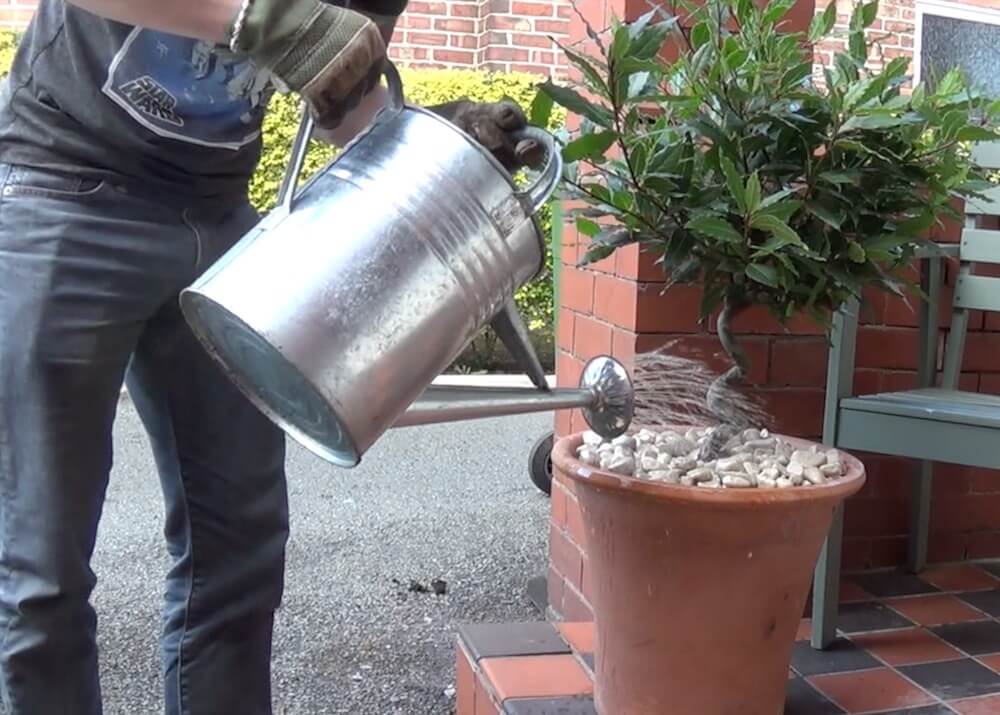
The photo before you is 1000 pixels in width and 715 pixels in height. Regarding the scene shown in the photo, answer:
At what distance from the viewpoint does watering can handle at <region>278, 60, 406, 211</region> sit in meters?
1.15

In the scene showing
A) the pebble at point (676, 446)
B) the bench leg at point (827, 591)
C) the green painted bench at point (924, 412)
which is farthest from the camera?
the bench leg at point (827, 591)

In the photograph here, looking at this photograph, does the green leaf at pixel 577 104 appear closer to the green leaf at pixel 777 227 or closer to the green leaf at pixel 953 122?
the green leaf at pixel 777 227

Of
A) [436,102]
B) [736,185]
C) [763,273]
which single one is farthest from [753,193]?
[436,102]

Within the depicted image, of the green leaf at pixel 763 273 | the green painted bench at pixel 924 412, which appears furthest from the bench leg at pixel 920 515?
the green leaf at pixel 763 273

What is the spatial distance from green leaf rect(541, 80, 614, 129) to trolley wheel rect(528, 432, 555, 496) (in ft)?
5.82

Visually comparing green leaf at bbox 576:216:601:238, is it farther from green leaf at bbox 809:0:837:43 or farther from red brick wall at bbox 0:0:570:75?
red brick wall at bbox 0:0:570:75

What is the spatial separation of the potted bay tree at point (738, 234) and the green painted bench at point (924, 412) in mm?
215

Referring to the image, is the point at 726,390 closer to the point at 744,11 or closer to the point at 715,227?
the point at 715,227

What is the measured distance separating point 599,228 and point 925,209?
0.46 metres

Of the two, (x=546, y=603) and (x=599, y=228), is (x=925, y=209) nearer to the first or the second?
(x=599, y=228)

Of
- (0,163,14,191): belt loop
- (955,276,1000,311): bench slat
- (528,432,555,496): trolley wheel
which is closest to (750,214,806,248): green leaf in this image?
(0,163,14,191): belt loop

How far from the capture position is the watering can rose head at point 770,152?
1406mm

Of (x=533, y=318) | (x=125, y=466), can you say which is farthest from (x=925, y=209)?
(x=533, y=318)

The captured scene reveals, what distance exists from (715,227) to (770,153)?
6.8 inches
